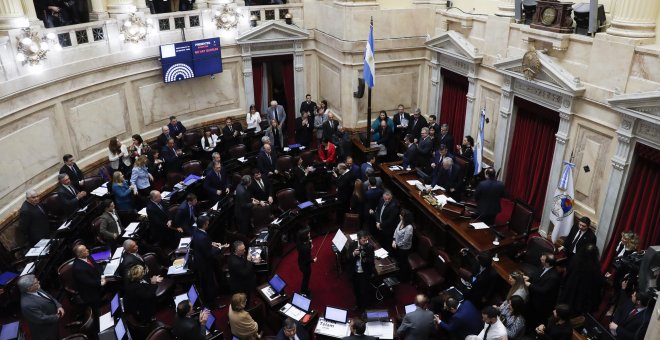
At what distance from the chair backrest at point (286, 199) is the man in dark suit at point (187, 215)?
187 cm

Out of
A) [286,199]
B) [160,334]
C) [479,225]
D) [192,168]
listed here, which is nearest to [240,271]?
[160,334]

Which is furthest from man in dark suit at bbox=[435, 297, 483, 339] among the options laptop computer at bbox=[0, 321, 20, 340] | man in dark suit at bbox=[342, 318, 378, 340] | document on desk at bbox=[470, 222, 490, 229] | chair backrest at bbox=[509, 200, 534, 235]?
laptop computer at bbox=[0, 321, 20, 340]

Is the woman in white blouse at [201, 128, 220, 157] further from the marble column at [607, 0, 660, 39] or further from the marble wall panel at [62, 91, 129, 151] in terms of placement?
the marble column at [607, 0, 660, 39]

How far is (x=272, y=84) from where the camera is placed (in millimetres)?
15328

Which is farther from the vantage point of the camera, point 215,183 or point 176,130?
point 176,130

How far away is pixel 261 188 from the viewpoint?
10.2m

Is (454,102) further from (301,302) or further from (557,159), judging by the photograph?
(301,302)

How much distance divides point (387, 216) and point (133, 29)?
25.6 ft

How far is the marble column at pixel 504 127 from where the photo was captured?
34.3 ft

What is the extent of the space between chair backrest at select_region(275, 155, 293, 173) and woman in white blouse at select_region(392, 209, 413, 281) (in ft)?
12.7

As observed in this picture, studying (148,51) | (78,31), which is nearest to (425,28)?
(148,51)

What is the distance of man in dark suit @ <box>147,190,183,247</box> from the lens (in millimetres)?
8891

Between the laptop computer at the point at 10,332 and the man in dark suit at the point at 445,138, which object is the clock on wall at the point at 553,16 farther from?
the laptop computer at the point at 10,332

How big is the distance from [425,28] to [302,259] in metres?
7.87
